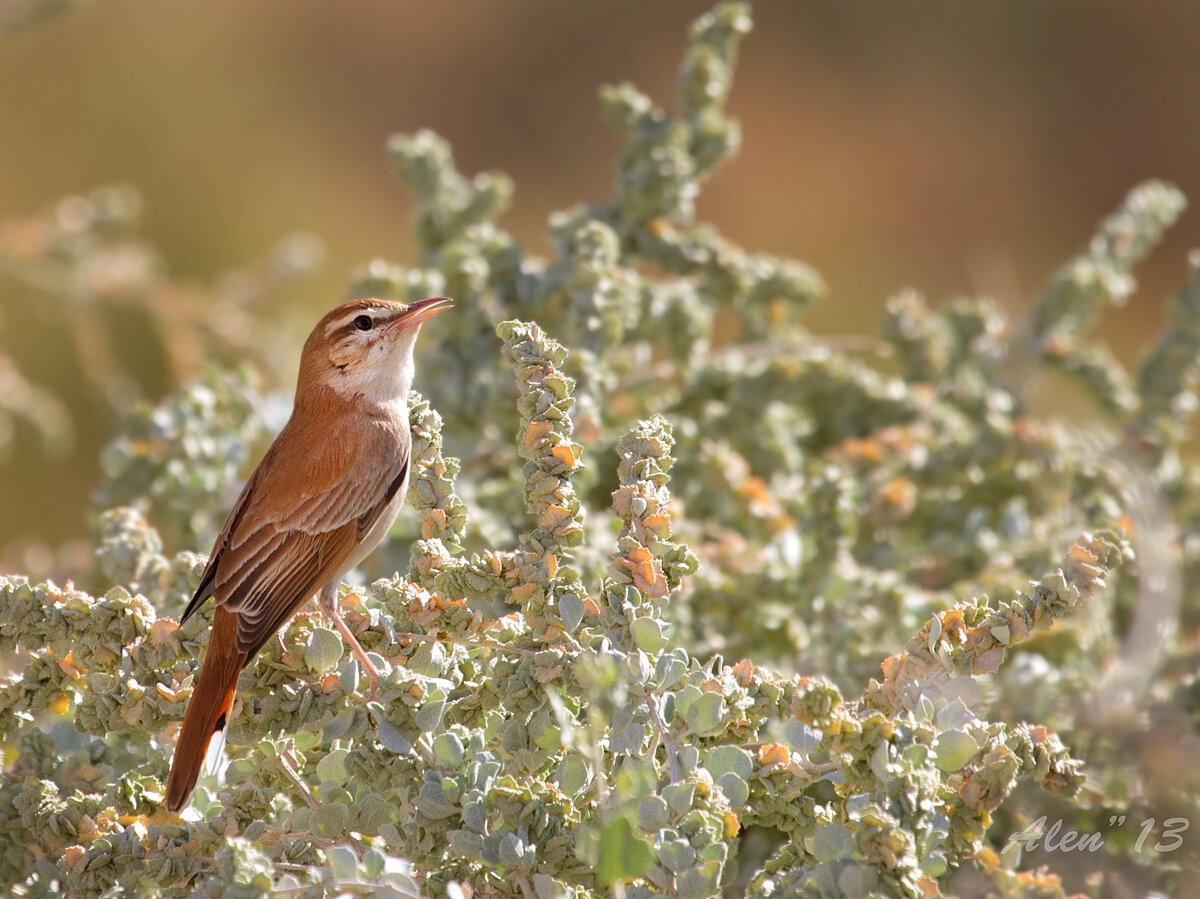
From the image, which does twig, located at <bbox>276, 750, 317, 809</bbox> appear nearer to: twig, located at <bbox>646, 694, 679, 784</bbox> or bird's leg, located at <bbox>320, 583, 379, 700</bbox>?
bird's leg, located at <bbox>320, 583, 379, 700</bbox>

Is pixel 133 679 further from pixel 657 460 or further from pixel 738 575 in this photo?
pixel 738 575

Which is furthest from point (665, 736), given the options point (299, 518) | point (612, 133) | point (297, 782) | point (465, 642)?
point (612, 133)

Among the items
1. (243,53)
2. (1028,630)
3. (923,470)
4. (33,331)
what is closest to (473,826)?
(1028,630)

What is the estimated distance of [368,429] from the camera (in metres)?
3.18

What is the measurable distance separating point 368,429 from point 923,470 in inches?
65.2

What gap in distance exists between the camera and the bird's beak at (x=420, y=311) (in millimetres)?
→ 3184

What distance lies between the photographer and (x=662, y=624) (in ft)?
6.46

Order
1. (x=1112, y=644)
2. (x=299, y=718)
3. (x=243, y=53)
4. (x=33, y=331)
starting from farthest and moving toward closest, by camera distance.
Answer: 1. (x=243, y=53)
2. (x=33, y=331)
3. (x=1112, y=644)
4. (x=299, y=718)

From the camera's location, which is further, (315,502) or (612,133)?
(612,133)

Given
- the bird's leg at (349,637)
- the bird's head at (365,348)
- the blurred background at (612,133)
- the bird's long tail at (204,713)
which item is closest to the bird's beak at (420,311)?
the bird's head at (365,348)

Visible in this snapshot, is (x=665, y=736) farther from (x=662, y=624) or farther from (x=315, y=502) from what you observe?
(x=315, y=502)

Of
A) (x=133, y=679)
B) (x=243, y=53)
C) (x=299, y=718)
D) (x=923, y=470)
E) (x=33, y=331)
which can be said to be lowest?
(x=299, y=718)

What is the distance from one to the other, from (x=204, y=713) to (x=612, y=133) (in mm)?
9366

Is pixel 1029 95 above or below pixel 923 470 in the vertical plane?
above
